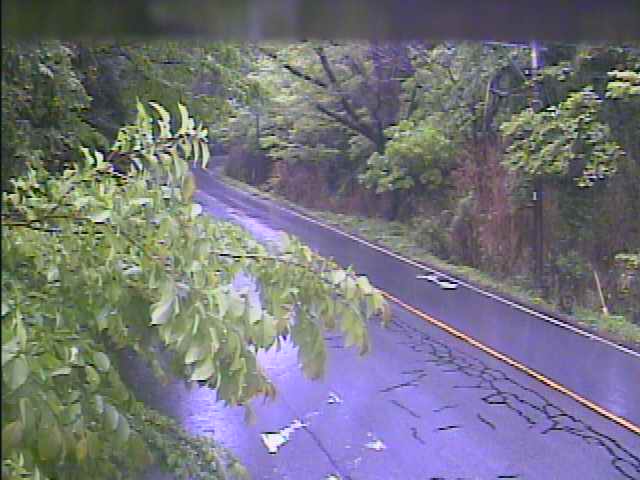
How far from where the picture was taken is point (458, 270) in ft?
64.4

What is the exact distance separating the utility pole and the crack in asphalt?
5.27 meters

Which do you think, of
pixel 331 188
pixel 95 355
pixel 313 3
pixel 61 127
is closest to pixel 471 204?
Answer: pixel 331 188

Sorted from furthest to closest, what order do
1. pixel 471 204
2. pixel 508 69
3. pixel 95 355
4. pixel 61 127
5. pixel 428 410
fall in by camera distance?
pixel 471 204
pixel 508 69
pixel 428 410
pixel 61 127
pixel 95 355

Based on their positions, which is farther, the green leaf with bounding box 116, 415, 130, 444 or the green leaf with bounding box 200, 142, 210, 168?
the green leaf with bounding box 200, 142, 210, 168

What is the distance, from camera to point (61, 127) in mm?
3732

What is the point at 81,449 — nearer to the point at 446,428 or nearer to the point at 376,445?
the point at 376,445

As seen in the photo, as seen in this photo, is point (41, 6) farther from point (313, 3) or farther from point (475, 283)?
point (475, 283)

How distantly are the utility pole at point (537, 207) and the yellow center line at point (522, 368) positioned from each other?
3.60 m

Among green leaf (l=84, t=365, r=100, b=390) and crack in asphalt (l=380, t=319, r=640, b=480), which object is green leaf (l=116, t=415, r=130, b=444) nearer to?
green leaf (l=84, t=365, r=100, b=390)

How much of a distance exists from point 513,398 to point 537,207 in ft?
27.7

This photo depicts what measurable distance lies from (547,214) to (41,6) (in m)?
17.6

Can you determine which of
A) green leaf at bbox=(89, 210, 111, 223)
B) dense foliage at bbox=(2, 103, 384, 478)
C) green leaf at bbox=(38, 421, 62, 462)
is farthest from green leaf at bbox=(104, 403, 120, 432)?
green leaf at bbox=(89, 210, 111, 223)

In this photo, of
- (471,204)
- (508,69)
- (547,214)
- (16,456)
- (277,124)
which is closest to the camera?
(16,456)

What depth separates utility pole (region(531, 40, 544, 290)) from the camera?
55.8 feet
